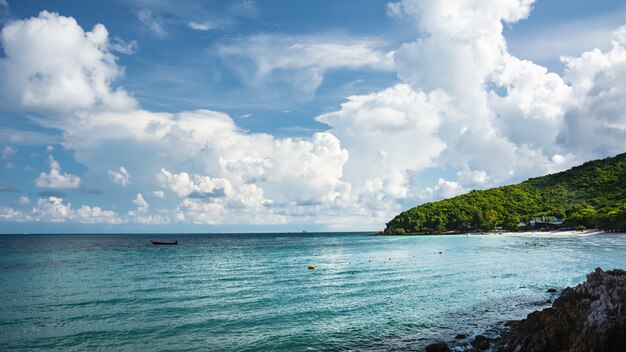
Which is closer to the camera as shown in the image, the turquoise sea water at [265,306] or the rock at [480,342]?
the rock at [480,342]

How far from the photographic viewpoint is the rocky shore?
18.0 m

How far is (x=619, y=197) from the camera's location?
629ft

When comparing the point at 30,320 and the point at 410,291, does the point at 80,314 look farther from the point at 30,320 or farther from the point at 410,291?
the point at 410,291

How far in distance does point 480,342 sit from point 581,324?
21.3ft

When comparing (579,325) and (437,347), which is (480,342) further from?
(579,325)

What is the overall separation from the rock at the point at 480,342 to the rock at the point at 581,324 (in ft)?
2.80

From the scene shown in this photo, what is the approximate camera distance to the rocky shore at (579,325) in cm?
1798

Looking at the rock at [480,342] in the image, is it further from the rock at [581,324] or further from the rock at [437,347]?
the rock at [437,347]

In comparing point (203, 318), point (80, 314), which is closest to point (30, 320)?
point (80, 314)

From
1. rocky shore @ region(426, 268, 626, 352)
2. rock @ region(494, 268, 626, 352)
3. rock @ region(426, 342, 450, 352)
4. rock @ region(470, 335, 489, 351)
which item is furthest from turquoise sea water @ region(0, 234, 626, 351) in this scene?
rock @ region(494, 268, 626, 352)

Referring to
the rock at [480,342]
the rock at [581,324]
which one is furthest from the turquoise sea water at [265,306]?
the rock at [581,324]

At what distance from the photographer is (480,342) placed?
2431cm

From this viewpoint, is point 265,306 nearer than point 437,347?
No

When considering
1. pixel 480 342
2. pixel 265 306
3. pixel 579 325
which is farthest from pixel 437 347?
pixel 265 306
